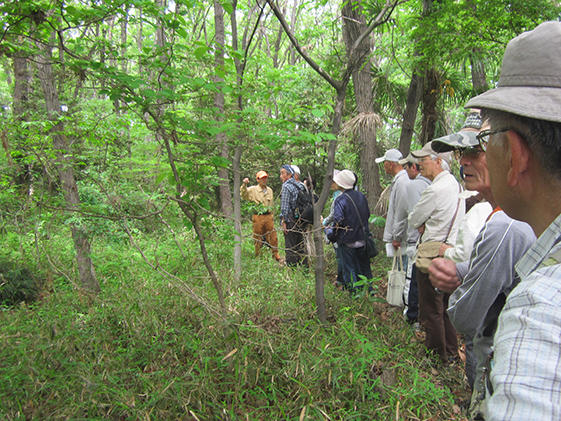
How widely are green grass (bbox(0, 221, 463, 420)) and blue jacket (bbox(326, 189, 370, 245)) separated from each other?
84 centimetres

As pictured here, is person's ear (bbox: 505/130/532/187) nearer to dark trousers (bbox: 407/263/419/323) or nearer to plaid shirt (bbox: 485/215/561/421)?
plaid shirt (bbox: 485/215/561/421)

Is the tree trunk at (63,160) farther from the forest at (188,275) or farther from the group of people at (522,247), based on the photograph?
the group of people at (522,247)

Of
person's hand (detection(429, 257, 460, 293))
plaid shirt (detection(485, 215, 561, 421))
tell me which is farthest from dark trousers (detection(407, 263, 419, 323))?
plaid shirt (detection(485, 215, 561, 421))

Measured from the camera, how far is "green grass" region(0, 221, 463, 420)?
7.76 feet

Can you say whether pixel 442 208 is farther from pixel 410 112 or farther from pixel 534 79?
pixel 410 112

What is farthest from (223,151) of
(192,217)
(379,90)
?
(379,90)

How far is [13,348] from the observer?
288 cm

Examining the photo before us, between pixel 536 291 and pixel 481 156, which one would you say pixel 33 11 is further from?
pixel 481 156

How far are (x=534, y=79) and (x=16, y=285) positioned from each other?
570 cm

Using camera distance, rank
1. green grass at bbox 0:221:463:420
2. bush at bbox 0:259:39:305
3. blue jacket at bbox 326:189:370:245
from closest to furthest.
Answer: green grass at bbox 0:221:463:420, bush at bbox 0:259:39:305, blue jacket at bbox 326:189:370:245

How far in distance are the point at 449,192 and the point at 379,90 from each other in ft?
13.4

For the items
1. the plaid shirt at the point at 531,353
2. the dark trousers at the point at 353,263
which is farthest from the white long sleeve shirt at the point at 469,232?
the dark trousers at the point at 353,263

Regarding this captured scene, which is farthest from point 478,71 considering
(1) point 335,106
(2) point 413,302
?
(2) point 413,302

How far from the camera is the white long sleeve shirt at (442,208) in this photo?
10.4ft
